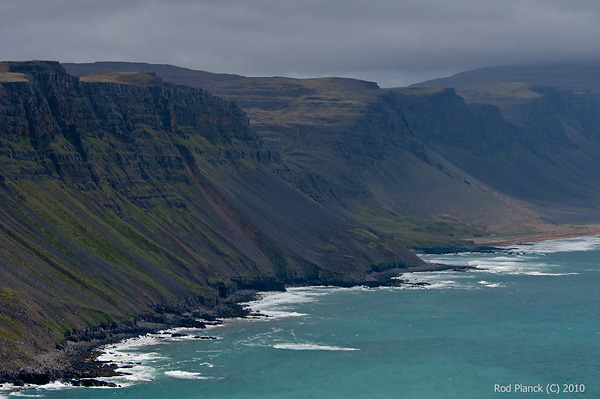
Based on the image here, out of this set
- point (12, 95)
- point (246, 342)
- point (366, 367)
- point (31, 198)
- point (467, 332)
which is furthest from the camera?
point (12, 95)

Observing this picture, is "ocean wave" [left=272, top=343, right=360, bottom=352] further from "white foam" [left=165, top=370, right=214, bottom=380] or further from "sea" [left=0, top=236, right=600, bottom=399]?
"white foam" [left=165, top=370, right=214, bottom=380]

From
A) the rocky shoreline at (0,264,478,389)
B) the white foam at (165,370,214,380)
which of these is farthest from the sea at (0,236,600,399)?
the rocky shoreline at (0,264,478,389)

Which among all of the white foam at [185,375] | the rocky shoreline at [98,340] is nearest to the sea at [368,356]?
the white foam at [185,375]

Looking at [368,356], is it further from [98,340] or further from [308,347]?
[98,340]

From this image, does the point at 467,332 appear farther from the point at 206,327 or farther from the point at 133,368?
the point at 133,368

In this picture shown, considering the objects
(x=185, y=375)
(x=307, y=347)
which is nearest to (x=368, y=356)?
(x=307, y=347)

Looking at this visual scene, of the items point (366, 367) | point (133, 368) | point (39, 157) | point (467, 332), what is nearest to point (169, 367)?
point (133, 368)
